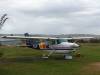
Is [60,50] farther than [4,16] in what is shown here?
Yes

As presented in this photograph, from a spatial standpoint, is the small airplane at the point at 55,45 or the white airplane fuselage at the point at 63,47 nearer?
the white airplane fuselage at the point at 63,47

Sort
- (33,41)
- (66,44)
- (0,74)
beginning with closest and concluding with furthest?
A: (0,74) < (66,44) < (33,41)

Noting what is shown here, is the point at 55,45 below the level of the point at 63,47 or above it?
above

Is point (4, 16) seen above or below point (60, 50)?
above

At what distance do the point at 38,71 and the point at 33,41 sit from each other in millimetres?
11924

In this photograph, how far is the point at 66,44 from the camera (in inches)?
1193

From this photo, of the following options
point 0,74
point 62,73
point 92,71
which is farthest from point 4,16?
point 92,71

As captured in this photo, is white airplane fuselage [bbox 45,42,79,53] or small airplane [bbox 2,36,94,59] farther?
small airplane [bbox 2,36,94,59]

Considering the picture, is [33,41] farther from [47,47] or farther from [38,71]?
[38,71]

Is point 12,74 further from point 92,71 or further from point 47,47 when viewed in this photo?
point 47,47

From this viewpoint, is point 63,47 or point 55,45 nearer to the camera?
point 63,47

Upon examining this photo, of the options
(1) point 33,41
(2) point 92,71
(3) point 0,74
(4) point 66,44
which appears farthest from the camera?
(1) point 33,41

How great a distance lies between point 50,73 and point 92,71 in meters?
2.69

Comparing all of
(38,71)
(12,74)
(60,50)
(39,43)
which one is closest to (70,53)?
(60,50)
